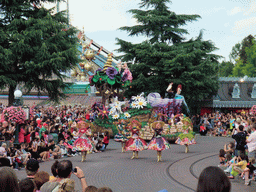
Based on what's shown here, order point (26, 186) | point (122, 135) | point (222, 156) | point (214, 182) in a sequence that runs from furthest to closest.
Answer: point (122, 135)
point (222, 156)
point (26, 186)
point (214, 182)

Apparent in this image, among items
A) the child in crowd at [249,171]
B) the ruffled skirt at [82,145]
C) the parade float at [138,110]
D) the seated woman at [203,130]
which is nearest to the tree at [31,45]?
the parade float at [138,110]

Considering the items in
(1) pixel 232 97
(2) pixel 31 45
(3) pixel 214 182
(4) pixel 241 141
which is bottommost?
(4) pixel 241 141

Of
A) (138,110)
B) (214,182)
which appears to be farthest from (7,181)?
(138,110)

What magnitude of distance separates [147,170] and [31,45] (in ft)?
42.9

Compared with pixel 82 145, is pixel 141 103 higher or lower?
higher

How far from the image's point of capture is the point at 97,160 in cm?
1427

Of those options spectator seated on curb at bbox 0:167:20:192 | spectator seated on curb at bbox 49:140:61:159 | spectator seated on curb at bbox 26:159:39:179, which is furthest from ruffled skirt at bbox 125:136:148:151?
spectator seated on curb at bbox 0:167:20:192

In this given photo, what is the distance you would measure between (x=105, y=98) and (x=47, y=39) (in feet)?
21.0

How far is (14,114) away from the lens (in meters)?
13.7

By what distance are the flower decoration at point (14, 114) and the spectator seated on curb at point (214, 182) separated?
1232 centimetres

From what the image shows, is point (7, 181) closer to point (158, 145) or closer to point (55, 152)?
point (158, 145)

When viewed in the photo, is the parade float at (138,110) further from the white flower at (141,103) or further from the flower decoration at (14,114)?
the flower decoration at (14,114)

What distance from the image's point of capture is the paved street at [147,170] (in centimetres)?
938

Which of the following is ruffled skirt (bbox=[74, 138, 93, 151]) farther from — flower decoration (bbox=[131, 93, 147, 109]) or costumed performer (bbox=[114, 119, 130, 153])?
flower decoration (bbox=[131, 93, 147, 109])
